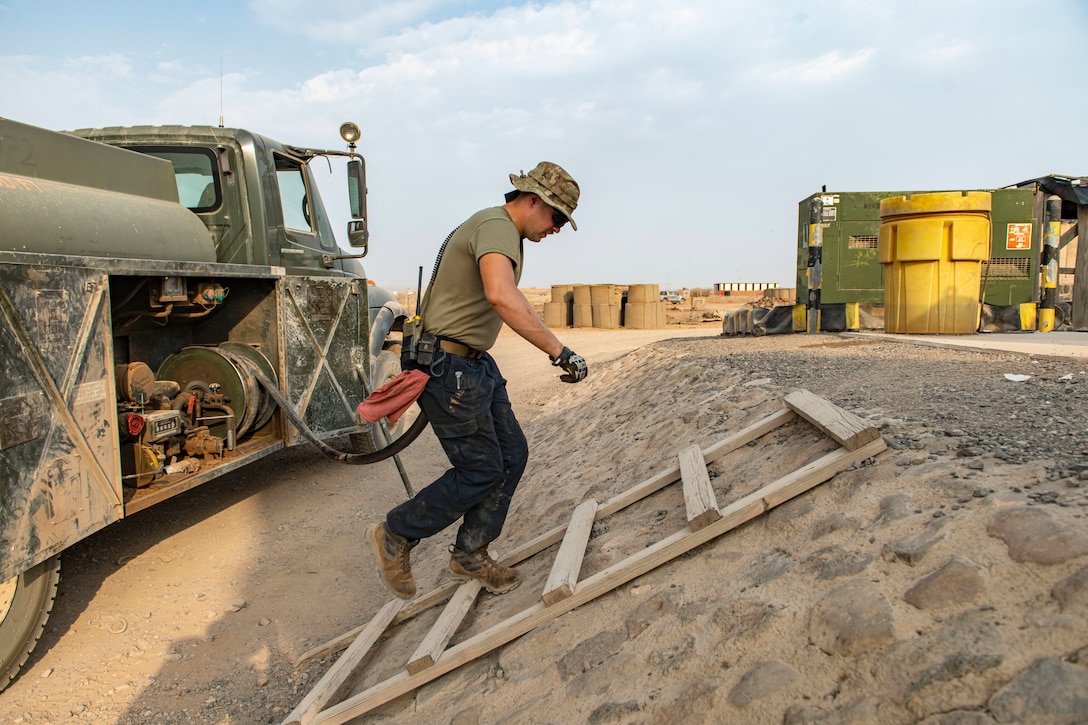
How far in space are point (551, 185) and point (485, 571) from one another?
1.73 m

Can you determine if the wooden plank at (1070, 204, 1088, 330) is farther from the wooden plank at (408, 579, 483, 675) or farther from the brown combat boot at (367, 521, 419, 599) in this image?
the brown combat boot at (367, 521, 419, 599)

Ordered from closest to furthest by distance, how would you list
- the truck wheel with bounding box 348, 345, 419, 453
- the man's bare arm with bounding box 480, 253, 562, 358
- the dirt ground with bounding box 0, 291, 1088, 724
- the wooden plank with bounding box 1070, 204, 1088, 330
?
the dirt ground with bounding box 0, 291, 1088, 724, the man's bare arm with bounding box 480, 253, 562, 358, the truck wheel with bounding box 348, 345, 419, 453, the wooden plank with bounding box 1070, 204, 1088, 330

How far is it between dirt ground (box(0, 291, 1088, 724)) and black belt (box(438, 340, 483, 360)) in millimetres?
1009

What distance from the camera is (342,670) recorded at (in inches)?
120

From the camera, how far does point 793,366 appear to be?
5891mm

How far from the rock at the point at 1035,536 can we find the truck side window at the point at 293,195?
539 centimetres

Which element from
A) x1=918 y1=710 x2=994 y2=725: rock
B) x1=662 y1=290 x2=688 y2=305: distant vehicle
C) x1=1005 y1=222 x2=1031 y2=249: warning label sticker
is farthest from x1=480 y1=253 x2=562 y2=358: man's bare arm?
x1=662 y1=290 x2=688 y2=305: distant vehicle

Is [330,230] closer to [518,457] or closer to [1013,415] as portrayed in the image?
[518,457]

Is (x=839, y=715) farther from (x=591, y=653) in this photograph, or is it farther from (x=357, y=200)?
(x=357, y=200)

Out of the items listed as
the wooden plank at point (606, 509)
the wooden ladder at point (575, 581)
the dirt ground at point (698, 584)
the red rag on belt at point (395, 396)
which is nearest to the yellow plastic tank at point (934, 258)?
the dirt ground at point (698, 584)

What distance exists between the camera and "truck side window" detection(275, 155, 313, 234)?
239 inches

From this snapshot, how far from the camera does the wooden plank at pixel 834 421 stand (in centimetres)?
283

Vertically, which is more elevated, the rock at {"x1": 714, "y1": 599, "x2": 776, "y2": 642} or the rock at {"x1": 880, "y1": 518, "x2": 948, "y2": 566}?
the rock at {"x1": 880, "y1": 518, "x2": 948, "y2": 566}

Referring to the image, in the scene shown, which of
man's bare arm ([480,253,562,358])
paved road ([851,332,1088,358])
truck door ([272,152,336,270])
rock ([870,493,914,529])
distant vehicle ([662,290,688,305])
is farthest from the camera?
distant vehicle ([662,290,688,305])
